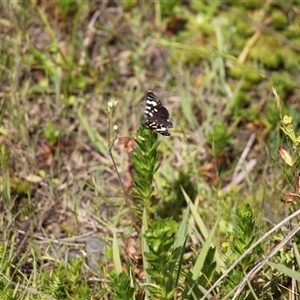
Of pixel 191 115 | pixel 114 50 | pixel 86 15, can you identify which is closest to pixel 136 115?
pixel 191 115

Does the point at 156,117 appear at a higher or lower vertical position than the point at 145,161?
higher

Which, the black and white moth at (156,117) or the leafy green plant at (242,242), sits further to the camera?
the black and white moth at (156,117)

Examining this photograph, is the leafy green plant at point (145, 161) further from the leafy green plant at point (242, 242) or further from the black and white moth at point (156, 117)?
the leafy green plant at point (242, 242)

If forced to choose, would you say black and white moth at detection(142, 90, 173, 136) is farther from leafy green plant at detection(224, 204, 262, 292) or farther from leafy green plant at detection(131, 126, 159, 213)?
leafy green plant at detection(224, 204, 262, 292)

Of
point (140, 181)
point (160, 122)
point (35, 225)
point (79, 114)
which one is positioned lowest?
point (35, 225)

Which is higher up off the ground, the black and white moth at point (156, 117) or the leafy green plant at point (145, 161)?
the black and white moth at point (156, 117)

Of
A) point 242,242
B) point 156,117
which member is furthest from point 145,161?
point 242,242

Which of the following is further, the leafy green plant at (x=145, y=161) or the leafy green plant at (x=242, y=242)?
the leafy green plant at (x=145, y=161)

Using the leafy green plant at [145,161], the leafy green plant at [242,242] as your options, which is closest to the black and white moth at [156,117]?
the leafy green plant at [145,161]

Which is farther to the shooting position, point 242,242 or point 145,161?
point 145,161

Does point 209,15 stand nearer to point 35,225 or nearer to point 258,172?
point 258,172

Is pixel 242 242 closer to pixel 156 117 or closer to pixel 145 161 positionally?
pixel 145 161
